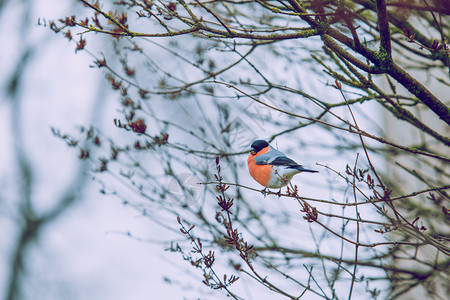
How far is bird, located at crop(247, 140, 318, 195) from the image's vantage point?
208 centimetres

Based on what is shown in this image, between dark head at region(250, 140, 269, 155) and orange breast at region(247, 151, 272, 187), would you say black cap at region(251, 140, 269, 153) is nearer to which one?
dark head at region(250, 140, 269, 155)

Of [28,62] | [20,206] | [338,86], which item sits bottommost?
[338,86]

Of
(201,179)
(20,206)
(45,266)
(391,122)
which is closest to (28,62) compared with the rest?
(20,206)

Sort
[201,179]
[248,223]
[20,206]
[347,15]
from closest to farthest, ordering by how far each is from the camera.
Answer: [347,15]
[201,179]
[248,223]
[20,206]

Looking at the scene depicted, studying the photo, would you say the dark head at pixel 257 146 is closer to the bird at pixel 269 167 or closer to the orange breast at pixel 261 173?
the bird at pixel 269 167

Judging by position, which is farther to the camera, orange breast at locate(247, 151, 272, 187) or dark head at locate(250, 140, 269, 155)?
dark head at locate(250, 140, 269, 155)

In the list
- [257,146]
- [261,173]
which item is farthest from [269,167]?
[257,146]

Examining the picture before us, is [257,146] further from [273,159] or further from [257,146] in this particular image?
[273,159]

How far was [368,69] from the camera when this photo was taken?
2.51m

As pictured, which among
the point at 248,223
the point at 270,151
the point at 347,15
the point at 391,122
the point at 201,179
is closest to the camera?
the point at 347,15

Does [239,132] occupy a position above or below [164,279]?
above

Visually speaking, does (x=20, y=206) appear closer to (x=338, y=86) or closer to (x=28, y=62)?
(x=28, y=62)

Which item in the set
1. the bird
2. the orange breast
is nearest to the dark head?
the bird

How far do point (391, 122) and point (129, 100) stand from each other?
754 centimetres
